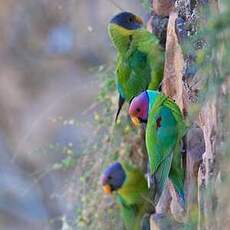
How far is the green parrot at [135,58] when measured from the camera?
7.13 feet

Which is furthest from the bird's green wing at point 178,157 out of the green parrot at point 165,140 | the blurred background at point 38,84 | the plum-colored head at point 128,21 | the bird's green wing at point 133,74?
the blurred background at point 38,84

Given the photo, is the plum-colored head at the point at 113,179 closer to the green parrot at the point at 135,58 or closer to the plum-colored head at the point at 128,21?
the green parrot at the point at 135,58

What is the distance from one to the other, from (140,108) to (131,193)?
49 cm

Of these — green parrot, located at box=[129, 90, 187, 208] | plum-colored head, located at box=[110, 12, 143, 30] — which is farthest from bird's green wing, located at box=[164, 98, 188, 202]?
plum-colored head, located at box=[110, 12, 143, 30]

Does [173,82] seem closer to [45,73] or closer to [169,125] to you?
[169,125]

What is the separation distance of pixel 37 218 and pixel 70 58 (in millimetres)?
1037

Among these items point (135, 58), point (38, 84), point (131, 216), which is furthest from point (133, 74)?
point (38, 84)

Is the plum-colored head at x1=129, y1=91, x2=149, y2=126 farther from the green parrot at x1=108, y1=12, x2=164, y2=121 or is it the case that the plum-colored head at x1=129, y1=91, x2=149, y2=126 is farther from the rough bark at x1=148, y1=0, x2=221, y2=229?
the green parrot at x1=108, y1=12, x2=164, y2=121

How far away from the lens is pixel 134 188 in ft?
7.37

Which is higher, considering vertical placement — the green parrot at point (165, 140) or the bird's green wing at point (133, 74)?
the bird's green wing at point (133, 74)

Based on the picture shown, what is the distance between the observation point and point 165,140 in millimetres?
1719

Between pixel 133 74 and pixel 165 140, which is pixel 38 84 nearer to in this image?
pixel 133 74

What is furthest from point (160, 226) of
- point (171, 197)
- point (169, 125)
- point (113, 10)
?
point (113, 10)

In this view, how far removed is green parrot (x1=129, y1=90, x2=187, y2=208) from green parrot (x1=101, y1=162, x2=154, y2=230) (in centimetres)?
42
